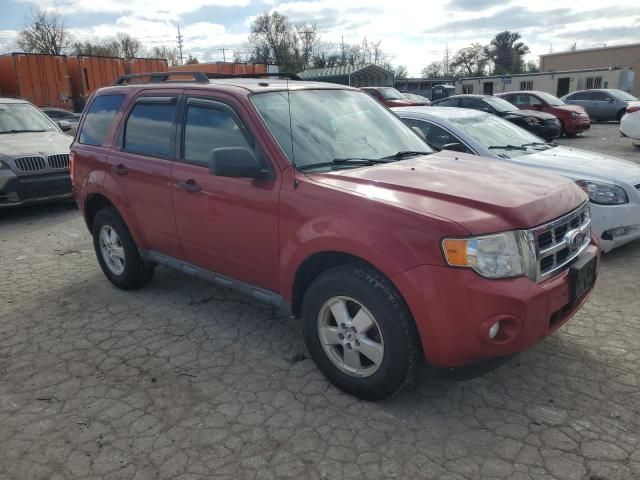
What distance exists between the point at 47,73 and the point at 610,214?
23396mm

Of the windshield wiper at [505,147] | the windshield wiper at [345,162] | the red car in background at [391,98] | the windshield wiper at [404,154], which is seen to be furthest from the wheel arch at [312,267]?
the red car in background at [391,98]

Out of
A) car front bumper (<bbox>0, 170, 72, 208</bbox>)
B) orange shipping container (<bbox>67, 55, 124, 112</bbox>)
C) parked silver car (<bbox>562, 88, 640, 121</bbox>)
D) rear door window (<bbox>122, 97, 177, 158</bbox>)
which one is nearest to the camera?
rear door window (<bbox>122, 97, 177, 158</bbox>)

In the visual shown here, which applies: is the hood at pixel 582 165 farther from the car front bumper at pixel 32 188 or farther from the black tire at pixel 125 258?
the car front bumper at pixel 32 188

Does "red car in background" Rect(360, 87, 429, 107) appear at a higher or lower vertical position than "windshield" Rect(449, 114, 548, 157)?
higher

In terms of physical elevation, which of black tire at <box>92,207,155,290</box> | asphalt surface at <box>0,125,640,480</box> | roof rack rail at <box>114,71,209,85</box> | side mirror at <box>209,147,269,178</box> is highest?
roof rack rail at <box>114,71,209,85</box>

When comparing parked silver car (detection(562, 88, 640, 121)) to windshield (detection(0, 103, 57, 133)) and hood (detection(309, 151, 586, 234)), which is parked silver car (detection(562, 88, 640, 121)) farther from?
hood (detection(309, 151, 586, 234))

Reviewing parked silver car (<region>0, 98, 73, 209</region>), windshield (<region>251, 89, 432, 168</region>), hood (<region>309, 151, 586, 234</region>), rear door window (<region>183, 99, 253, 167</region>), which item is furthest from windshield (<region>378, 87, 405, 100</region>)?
hood (<region>309, 151, 586, 234</region>)

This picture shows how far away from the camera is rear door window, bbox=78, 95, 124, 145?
480 centimetres

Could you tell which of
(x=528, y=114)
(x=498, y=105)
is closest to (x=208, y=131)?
(x=498, y=105)

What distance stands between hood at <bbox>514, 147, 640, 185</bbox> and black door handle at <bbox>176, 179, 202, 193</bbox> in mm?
3767

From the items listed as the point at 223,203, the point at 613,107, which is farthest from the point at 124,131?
the point at 613,107

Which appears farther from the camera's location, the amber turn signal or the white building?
the white building

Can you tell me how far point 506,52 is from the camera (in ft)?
239

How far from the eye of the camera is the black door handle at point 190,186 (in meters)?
3.80
